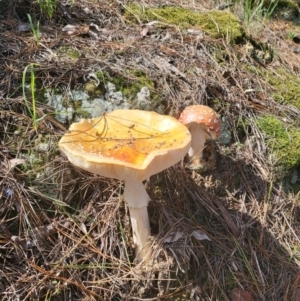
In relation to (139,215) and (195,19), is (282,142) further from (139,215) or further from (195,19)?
(195,19)

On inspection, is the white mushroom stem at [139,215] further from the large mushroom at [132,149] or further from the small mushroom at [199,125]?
the small mushroom at [199,125]

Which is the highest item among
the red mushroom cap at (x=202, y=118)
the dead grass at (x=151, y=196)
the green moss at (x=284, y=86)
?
the red mushroom cap at (x=202, y=118)

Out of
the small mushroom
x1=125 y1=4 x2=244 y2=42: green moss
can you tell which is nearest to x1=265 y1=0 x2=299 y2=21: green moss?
x1=125 y1=4 x2=244 y2=42: green moss

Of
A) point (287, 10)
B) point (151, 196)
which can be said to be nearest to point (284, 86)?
point (151, 196)

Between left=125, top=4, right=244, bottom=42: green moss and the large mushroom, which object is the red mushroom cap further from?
left=125, top=4, right=244, bottom=42: green moss

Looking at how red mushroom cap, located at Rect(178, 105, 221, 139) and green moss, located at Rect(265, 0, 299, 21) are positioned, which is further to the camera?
green moss, located at Rect(265, 0, 299, 21)

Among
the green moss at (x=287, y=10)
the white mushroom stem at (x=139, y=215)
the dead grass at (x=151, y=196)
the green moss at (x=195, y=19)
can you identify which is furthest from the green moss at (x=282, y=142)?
the green moss at (x=287, y=10)

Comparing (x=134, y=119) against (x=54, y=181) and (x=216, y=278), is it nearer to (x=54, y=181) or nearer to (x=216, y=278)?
(x=54, y=181)
